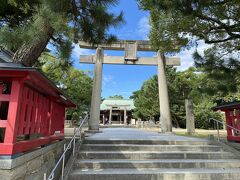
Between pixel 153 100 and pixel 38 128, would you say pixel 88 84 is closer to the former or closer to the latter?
pixel 153 100

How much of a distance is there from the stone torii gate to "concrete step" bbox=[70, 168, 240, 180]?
22.7 ft

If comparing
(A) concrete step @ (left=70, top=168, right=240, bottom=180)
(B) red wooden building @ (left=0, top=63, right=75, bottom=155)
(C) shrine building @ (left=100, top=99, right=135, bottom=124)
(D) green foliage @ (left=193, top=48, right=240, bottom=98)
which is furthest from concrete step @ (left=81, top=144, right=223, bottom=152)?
(C) shrine building @ (left=100, top=99, right=135, bottom=124)

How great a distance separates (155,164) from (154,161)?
9 centimetres

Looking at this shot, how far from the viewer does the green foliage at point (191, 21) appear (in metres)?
4.92

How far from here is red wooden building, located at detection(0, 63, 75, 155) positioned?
2.87 m

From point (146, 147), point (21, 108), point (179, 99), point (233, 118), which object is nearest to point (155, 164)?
point (146, 147)

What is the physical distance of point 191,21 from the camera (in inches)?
218

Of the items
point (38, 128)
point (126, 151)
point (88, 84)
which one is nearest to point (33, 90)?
point (38, 128)

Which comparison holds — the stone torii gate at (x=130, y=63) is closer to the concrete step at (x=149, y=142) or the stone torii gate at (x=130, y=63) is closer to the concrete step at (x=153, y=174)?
the concrete step at (x=149, y=142)

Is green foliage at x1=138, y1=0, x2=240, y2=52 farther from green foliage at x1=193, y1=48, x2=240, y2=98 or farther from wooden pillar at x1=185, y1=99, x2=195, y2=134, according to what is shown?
wooden pillar at x1=185, y1=99, x2=195, y2=134

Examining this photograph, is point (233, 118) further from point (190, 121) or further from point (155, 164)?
point (190, 121)

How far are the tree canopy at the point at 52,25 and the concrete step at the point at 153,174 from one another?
2466 millimetres

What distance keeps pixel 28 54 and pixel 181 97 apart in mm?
20583

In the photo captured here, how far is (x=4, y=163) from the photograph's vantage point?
2645mm
